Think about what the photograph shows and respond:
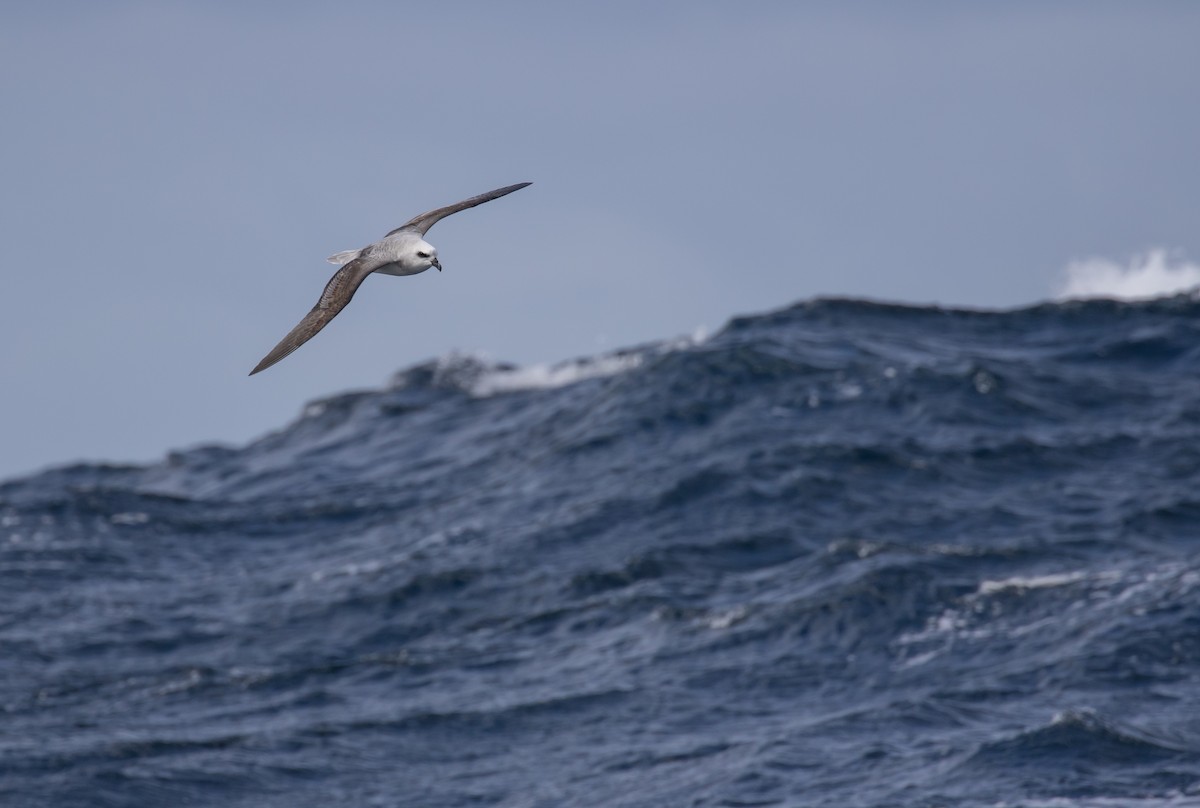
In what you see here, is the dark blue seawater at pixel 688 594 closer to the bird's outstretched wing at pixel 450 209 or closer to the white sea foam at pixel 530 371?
the white sea foam at pixel 530 371

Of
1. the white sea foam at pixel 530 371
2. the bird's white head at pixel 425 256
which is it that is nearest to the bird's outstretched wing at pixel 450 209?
the bird's white head at pixel 425 256

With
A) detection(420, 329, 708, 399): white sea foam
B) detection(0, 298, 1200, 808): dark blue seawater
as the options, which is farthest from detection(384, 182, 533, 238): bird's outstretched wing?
detection(420, 329, 708, 399): white sea foam

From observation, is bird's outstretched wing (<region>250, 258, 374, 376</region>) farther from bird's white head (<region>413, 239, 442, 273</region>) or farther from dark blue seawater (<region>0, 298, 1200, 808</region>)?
dark blue seawater (<region>0, 298, 1200, 808</region>)

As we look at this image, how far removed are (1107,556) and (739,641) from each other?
852 centimetres

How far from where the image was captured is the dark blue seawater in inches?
1169

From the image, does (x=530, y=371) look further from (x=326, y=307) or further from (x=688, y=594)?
(x=326, y=307)

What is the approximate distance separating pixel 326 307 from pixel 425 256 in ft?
5.32

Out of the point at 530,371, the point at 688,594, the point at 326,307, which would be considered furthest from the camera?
the point at 530,371

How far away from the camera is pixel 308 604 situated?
1638 inches

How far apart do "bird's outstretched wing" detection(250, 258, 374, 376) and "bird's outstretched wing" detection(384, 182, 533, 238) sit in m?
1.95

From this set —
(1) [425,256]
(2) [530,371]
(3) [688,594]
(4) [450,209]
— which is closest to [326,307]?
(1) [425,256]

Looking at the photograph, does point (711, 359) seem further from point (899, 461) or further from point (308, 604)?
point (308, 604)

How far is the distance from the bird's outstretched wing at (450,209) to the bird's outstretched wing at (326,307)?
1.95m

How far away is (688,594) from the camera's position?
Result: 36.8 metres
